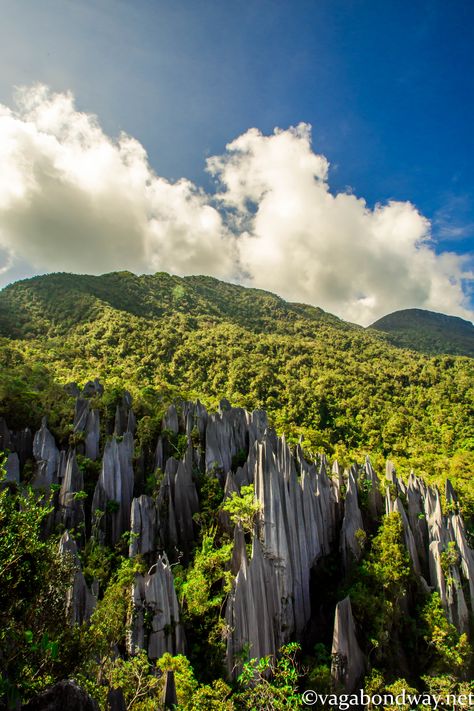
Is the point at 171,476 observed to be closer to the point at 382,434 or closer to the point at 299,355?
the point at 382,434

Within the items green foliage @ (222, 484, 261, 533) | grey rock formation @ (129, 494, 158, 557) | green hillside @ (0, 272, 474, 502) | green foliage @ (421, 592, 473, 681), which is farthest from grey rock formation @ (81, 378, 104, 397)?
green foliage @ (421, 592, 473, 681)

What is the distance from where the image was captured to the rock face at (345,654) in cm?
1554

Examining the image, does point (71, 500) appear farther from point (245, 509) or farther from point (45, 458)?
point (245, 509)

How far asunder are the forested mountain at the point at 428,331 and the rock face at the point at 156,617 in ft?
394

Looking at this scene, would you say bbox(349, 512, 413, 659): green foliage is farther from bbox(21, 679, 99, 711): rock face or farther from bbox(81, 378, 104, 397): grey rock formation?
bbox(81, 378, 104, 397): grey rock formation

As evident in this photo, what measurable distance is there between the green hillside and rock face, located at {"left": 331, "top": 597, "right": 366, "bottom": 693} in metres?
21.7

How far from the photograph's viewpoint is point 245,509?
66.3 ft

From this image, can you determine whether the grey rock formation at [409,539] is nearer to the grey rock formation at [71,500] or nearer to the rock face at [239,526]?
the rock face at [239,526]

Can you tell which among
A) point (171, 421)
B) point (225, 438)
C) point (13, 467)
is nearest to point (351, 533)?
point (225, 438)

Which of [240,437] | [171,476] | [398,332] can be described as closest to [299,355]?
[240,437]

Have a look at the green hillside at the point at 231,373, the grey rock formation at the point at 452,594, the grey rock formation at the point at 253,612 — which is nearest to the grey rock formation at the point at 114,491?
the green hillside at the point at 231,373

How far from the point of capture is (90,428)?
2603 cm

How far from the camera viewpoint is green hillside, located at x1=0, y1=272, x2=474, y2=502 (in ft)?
134

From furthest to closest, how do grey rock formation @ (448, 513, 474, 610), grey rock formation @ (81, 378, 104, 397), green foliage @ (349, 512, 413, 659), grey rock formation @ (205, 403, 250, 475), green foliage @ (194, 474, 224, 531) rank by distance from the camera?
grey rock formation @ (81, 378, 104, 397) < grey rock formation @ (205, 403, 250, 475) < green foliage @ (194, 474, 224, 531) < grey rock formation @ (448, 513, 474, 610) < green foliage @ (349, 512, 413, 659)
